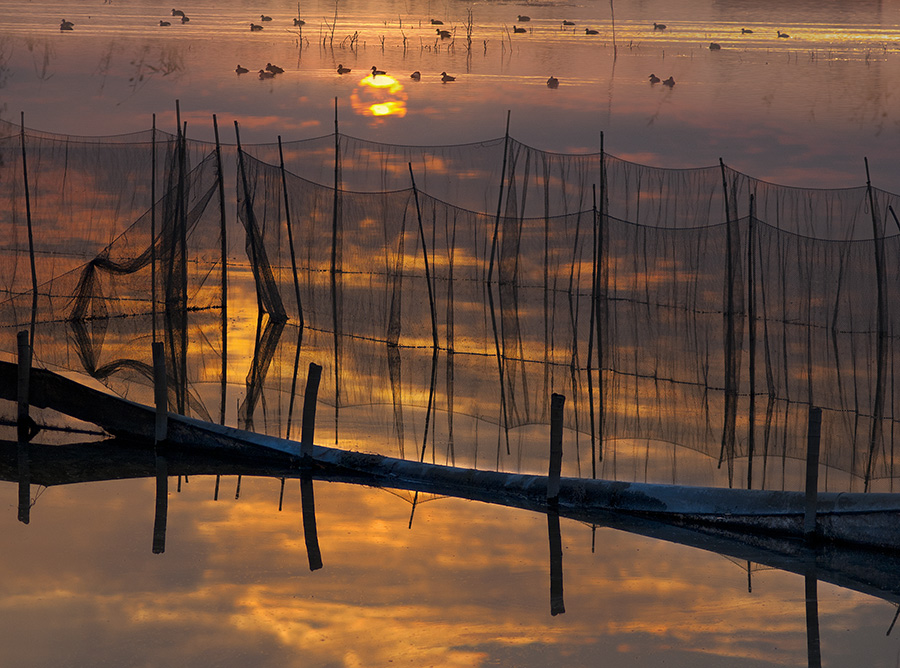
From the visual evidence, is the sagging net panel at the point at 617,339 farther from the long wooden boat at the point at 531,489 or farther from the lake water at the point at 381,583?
the long wooden boat at the point at 531,489

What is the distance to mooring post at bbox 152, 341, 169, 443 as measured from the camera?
10.5 metres

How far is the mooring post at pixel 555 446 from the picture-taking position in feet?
30.7

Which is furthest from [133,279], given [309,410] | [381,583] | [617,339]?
[381,583]

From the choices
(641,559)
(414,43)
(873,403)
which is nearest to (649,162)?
(414,43)

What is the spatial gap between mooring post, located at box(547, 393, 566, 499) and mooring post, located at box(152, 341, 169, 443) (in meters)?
3.28

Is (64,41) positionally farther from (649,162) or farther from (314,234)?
(314,234)

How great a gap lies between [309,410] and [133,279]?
24.3 feet

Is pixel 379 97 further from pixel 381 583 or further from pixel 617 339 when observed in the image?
pixel 381 583

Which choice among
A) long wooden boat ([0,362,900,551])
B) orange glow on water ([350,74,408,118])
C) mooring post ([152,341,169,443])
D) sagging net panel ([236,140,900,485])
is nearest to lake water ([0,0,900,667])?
long wooden boat ([0,362,900,551])

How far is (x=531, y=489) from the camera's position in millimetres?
9719

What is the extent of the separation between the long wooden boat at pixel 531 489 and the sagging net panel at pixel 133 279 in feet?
7.56

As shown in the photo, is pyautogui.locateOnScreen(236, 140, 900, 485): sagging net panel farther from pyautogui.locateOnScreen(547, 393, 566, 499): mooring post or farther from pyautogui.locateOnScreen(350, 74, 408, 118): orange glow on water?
pyautogui.locateOnScreen(350, 74, 408, 118): orange glow on water

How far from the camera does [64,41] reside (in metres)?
42.1

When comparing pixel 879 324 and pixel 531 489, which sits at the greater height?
pixel 879 324
